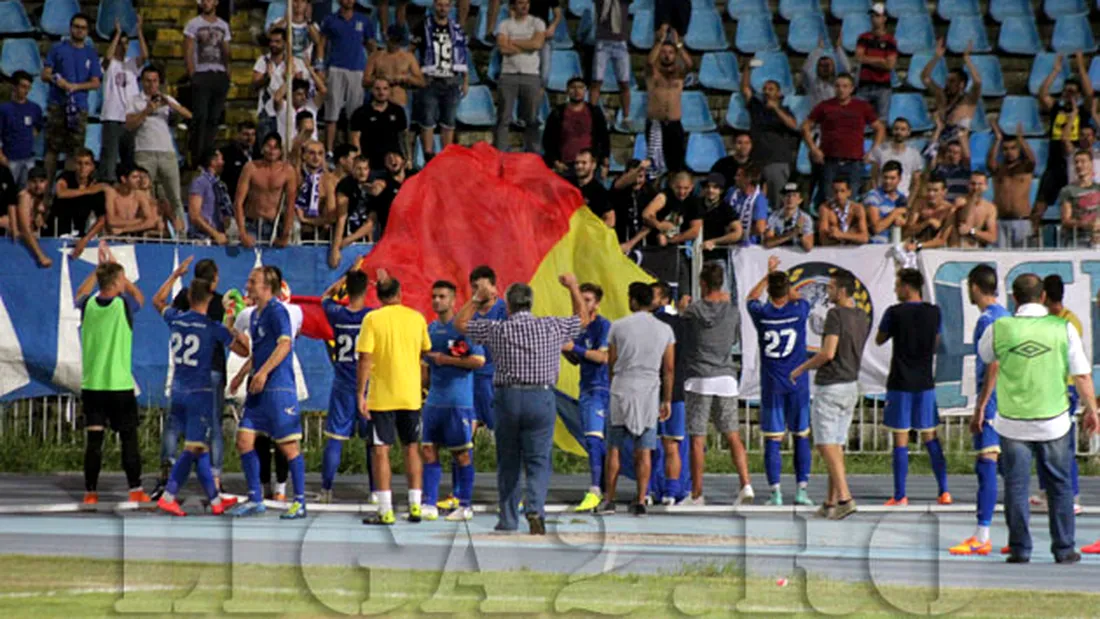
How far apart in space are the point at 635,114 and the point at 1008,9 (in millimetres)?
5658

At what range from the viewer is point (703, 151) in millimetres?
23578

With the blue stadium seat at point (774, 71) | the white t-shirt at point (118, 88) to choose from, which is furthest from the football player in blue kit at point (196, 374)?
the blue stadium seat at point (774, 71)

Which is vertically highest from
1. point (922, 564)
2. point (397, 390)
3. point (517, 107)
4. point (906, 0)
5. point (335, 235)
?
point (906, 0)

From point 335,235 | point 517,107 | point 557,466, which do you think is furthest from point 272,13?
point 557,466

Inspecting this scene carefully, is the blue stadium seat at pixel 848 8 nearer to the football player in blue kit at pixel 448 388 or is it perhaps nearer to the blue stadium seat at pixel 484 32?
the blue stadium seat at pixel 484 32

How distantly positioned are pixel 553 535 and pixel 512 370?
1239 millimetres

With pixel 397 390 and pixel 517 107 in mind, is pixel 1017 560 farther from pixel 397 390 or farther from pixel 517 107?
pixel 517 107

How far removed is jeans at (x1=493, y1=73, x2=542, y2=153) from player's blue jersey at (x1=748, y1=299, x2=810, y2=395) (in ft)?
23.5

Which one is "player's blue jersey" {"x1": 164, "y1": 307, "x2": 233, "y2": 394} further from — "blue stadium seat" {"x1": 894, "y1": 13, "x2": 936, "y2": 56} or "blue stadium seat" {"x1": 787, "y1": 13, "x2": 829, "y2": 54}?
"blue stadium seat" {"x1": 894, "y1": 13, "x2": 936, "y2": 56}

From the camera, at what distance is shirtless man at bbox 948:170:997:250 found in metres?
19.8

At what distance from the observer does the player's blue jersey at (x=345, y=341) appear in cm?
1517

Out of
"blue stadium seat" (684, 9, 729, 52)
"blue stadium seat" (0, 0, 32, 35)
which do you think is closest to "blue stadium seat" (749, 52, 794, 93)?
"blue stadium seat" (684, 9, 729, 52)

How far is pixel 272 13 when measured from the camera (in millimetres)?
24219

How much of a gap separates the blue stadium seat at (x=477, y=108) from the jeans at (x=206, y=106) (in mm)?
3180
